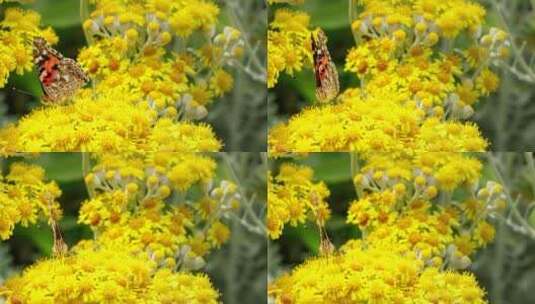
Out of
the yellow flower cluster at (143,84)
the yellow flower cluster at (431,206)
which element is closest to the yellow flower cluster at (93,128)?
the yellow flower cluster at (143,84)

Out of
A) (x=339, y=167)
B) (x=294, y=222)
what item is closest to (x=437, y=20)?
(x=339, y=167)

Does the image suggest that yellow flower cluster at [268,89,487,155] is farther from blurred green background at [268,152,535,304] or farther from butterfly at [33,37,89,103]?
butterfly at [33,37,89,103]

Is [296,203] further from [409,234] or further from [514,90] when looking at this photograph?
[514,90]

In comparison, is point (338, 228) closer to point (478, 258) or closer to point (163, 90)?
point (478, 258)

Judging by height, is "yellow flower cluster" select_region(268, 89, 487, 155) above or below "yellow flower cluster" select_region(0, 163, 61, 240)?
above

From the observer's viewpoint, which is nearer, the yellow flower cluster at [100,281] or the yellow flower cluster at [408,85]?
the yellow flower cluster at [100,281]

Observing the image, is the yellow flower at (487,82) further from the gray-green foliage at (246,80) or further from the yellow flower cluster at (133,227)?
the yellow flower cluster at (133,227)

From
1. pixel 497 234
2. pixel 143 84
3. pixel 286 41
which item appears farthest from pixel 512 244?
pixel 143 84

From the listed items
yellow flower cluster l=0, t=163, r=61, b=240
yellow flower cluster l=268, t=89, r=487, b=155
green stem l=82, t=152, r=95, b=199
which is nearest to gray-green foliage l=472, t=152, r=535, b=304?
yellow flower cluster l=268, t=89, r=487, b=155
